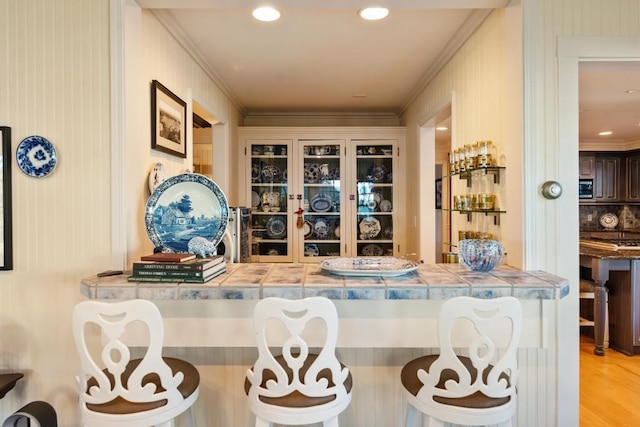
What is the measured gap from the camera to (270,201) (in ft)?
13.5

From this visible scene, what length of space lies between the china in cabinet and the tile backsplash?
4305 mm

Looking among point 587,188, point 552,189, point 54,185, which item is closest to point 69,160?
point 54,185

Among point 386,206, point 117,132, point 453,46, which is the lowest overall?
point 386,206

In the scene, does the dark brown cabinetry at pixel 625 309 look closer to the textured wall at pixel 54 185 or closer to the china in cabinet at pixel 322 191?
the china in cabinet at pixel 322 191

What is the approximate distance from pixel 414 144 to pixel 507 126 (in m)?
1.80

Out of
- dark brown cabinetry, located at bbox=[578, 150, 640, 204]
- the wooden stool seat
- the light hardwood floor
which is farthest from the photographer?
dark brown cabinetry, located at bbox=[578, 150, 640, 204]

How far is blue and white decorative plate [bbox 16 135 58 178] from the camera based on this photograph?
5.64 feet

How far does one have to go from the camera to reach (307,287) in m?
1.43

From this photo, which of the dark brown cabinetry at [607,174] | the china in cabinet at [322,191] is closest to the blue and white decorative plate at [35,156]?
the china in cabinet at [322,191]

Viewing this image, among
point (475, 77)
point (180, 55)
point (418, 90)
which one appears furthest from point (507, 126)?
point (180, 55)

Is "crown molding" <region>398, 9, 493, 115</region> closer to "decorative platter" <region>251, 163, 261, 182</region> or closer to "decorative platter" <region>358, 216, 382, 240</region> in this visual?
"decorative platter" <region>358, 216, 382, 240</region>

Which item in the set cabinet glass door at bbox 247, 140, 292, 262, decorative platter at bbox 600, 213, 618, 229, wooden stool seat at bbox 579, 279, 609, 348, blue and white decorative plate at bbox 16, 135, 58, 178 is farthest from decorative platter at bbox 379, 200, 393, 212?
decorative platter at bbox 600, 213, 618, 229

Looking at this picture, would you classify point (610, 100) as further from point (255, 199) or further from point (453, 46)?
point (255, 199)

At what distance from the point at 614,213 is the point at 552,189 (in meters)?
6.19
